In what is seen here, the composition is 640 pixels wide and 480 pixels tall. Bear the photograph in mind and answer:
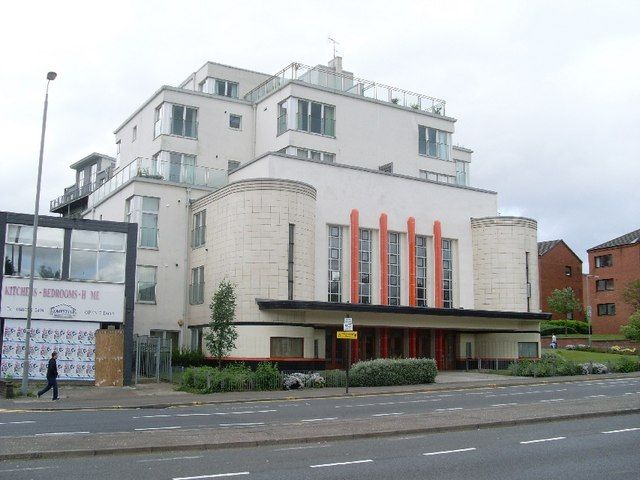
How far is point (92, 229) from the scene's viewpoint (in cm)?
3266

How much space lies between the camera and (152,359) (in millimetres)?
34031

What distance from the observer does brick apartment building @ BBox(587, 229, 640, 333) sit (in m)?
70.5

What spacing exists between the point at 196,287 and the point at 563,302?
42455 millimetres

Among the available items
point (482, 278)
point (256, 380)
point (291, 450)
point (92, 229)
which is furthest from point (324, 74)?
point (291, 450)

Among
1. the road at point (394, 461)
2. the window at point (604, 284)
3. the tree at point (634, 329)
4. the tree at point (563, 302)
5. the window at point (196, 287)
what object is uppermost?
the window at point (604, 284)

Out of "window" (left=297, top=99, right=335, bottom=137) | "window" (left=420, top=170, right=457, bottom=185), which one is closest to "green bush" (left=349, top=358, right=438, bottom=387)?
"window" (left=297, top=99, right=335, bottom=137)

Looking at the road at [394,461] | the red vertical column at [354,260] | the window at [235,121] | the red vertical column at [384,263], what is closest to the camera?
the road at [394,461]

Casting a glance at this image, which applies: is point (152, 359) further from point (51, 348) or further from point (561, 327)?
point (561, 327)

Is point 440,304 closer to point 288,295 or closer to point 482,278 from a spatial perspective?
point 482,278

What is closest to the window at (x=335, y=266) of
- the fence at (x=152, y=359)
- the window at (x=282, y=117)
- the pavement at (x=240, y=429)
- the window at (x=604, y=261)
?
the window at (x=282, y=117)

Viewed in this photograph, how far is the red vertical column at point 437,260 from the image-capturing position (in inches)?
1678

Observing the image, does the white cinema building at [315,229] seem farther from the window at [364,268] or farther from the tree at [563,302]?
the tree at [563,302]

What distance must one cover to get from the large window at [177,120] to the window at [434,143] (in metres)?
15.1

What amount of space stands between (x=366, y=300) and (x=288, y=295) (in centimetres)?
651
